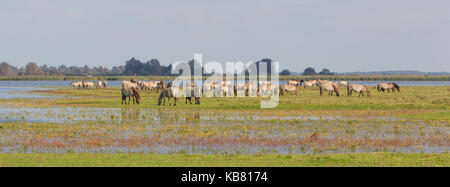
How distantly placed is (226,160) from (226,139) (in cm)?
470

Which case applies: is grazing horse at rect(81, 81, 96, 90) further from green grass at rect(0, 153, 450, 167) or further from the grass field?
green grass at rect(0, 153, 450, 167)

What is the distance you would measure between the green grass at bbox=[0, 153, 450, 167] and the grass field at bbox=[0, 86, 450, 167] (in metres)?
A: 0.02

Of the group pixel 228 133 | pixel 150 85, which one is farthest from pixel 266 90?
pixel 228 133

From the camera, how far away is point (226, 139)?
18.3 meters

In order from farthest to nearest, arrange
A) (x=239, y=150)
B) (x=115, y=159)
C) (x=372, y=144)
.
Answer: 1. (x=372, y=144)
2. (x=239, y=150)
3. (x=115, y=159)

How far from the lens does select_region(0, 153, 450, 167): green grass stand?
1297 cm

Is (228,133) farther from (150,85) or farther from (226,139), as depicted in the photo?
(150,85)

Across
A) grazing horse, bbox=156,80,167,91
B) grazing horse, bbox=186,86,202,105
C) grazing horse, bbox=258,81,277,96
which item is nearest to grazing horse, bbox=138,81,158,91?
grazing horse, bbox=156,80,167,91

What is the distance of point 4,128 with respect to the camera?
21469 millimetres
